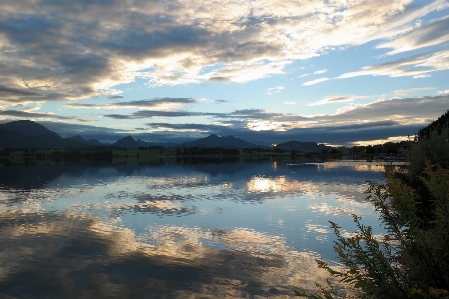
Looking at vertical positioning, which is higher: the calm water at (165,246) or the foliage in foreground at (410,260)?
the foliage in foreground at (410,260)

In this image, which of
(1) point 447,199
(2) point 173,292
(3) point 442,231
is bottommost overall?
(2) point 173,292

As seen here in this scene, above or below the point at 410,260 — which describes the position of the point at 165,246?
below

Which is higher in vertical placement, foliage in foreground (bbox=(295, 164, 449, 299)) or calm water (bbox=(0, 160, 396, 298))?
foliage in foreground (bbox=(295, 164, 449, 299))

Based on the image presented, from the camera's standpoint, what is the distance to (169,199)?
109 feet

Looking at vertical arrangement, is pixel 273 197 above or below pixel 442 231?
below

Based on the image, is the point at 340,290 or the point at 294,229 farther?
the point at 294,229

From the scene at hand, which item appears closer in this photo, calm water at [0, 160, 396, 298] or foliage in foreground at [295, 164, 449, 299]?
foliage in foreground at [295, 164, 449, 299]

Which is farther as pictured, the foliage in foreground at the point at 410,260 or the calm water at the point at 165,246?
the calm water at the point at 165,246

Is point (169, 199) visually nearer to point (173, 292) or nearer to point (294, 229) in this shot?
point (294, 229)

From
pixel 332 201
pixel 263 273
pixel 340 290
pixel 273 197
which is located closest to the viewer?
pixel 340 290

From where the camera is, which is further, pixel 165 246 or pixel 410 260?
pixel 165 246

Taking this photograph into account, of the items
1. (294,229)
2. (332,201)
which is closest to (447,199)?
(294,229)

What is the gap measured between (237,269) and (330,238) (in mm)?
6935

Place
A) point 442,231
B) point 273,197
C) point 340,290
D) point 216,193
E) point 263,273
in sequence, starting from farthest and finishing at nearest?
1. point 216,193
2. point 273,197
3. point 263,273
4. point 340,290
5. point 442,231
